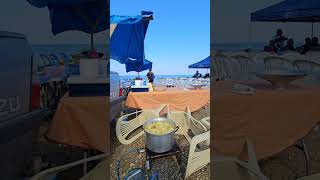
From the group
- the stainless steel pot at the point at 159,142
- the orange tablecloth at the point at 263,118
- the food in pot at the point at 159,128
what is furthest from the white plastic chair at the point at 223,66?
the orange tablecloth at the point at 263,118

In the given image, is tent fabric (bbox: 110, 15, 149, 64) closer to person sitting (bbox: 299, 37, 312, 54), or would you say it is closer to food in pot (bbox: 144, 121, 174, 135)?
food in pot (bbox: 144, 121, 174, 135)

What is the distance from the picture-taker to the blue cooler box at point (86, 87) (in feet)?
5.54

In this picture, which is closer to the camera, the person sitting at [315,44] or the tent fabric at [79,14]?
the tent fabric at [79,14]

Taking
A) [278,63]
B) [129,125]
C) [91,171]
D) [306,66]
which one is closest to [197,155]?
[129,125]

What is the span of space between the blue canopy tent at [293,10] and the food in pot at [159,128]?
4.31 feet

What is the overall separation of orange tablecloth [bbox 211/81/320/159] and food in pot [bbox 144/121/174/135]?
0.78 m

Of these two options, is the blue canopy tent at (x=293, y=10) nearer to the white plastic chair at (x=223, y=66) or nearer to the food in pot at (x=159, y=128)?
the white plastic chair at (x=223, y=66)

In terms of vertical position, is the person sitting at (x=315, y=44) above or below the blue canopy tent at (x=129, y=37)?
below

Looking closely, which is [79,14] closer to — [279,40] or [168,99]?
[168,99]

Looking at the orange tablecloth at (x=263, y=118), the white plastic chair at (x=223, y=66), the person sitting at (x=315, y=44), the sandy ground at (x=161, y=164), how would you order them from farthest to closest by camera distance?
the white plastic chair at (x=223, y=66), the person sitting at (x=315, y=44), the sandy ground at (x=161, y=164), the orange tablecloth at (x=263, y=118)

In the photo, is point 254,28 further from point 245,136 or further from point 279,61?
point 245,136

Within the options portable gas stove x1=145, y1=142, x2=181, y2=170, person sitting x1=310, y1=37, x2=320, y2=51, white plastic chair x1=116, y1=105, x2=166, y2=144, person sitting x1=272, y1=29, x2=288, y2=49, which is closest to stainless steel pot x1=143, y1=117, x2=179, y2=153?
portable gas stove x1=145, y1=142, x2=181, y2=170

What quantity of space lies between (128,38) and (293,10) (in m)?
2.35

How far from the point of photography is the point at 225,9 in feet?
7.60
